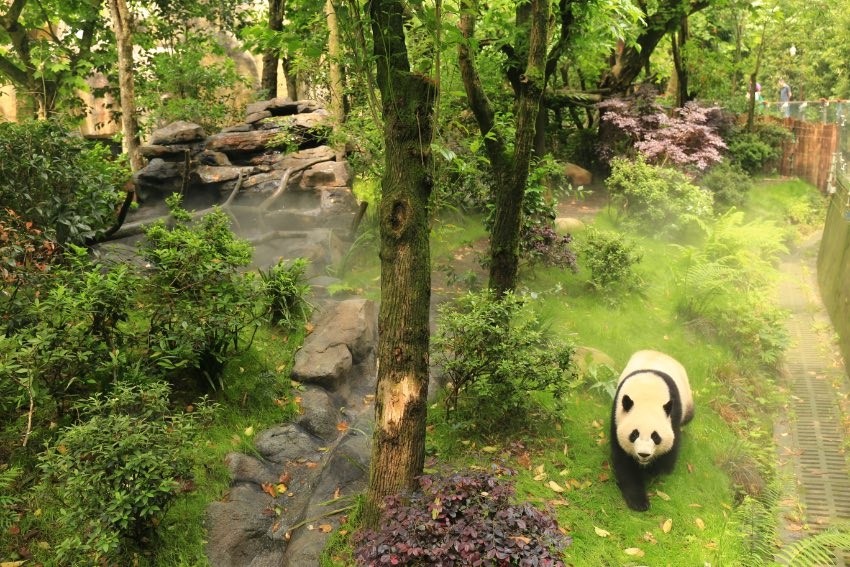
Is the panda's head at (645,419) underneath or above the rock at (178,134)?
underneath

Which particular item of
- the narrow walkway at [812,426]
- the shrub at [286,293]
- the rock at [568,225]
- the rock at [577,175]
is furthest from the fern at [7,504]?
the rock at [577,175]

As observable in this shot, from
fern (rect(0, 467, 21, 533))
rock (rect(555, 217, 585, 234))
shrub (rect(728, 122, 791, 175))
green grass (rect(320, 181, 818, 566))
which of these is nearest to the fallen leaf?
green grass (rect(320, 181, 818, 566))

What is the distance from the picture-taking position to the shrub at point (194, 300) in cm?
579

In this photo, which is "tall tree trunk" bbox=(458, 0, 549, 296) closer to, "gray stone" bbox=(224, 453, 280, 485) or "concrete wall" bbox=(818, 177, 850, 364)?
"gray stone" bbox=(224, 453, 280, 485)

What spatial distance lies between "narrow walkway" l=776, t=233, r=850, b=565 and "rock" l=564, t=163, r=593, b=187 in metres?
5.24

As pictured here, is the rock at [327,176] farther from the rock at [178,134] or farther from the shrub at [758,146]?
the shrub at [758,146]

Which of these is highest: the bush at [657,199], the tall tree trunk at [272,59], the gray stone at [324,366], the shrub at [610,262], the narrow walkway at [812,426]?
the tall tree trunk at [272,59]

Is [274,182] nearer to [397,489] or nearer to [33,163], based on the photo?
[33,163]

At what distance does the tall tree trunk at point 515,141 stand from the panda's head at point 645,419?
1634mm

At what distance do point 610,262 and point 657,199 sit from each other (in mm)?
3494

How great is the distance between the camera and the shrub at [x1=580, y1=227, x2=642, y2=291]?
31.7 feet

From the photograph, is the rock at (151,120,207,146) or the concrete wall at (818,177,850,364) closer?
the concrete wall at (818,177,850,364)

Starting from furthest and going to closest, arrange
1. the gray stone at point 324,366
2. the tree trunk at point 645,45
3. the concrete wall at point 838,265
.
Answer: the tree trunk at point 645,45, the concrete wall at point 838,265, the gray stone at point 324,366

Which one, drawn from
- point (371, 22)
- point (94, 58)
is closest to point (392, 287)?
point (371, 22)
